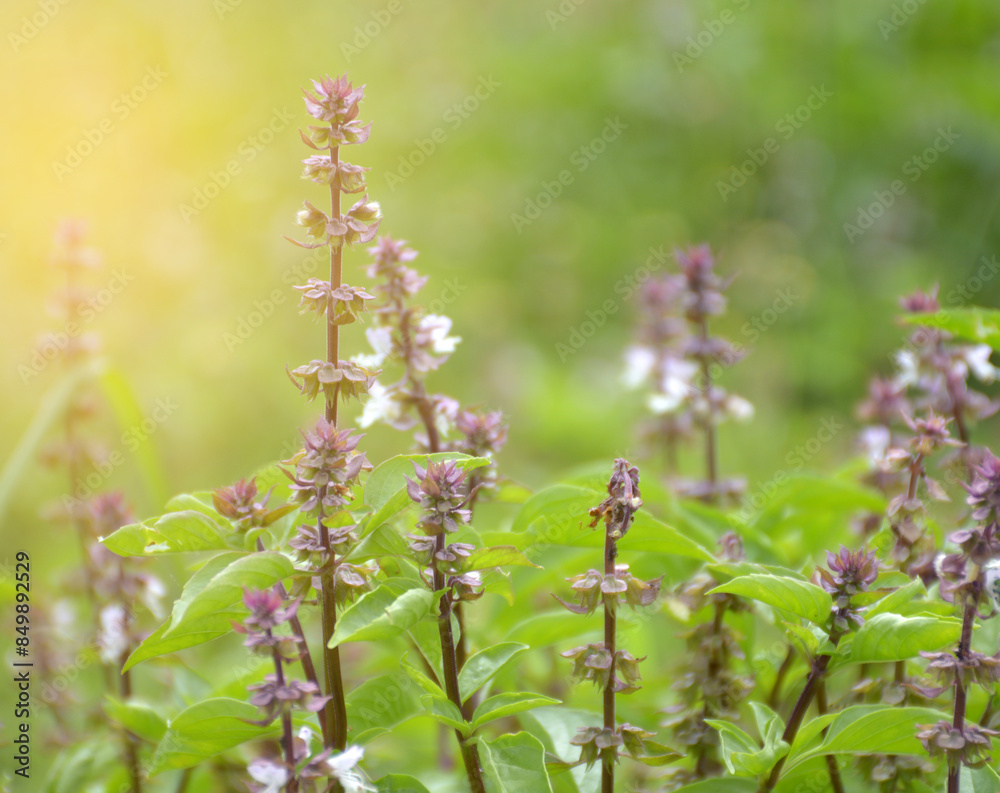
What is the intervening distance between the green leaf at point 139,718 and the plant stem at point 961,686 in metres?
1.19

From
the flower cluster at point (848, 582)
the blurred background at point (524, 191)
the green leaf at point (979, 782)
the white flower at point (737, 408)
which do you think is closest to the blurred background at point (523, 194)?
the blurred background at point (524, 191)

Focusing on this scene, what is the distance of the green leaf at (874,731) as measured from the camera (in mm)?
1156

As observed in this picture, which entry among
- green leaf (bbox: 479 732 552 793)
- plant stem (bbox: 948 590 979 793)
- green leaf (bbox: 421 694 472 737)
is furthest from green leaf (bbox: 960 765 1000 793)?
green leaf (bbox: 421 694 472 737)

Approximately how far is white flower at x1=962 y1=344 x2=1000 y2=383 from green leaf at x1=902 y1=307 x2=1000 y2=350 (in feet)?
0.85

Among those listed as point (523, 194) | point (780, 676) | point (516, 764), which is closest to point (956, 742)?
point (780, 676)

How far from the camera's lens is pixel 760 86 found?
5.67 metres

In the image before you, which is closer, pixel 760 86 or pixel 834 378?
pixel 834 378

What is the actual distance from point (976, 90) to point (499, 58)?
9.81 feet

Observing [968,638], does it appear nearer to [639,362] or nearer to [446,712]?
[446,712]

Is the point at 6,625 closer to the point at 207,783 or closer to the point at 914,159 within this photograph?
the point at 207,783

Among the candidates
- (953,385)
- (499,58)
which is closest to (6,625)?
(953,385)

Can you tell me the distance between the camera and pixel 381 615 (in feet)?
3.57

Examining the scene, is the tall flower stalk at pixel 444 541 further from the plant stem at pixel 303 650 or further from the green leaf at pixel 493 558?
the plant stem at pixel 303 650

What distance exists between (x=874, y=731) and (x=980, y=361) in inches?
39.0
